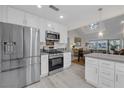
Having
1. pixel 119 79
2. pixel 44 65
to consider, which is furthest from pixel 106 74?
pixel 44 65

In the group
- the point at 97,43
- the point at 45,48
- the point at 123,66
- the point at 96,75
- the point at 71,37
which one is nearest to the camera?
the point at 123,66

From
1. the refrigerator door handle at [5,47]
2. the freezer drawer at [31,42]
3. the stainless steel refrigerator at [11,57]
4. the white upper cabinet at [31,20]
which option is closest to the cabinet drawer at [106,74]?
the freezer drawer at [31,42]

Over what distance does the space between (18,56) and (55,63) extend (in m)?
1.86

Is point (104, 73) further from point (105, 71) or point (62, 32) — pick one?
point (62, 32)

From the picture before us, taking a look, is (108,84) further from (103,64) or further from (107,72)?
(103,64)

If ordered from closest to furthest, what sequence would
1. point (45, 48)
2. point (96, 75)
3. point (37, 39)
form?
1. point (96, 75)
2. point (37, 39)
3. point (45, 48)

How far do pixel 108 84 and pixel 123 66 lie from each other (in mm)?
660

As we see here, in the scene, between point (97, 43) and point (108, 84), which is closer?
point (108, 84)

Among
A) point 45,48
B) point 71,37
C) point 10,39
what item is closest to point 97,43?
point 71,37

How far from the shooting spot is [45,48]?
4.47 meters

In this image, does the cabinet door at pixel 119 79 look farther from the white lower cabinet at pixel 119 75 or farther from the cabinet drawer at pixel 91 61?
the cabinet drawer at pixel 91 61

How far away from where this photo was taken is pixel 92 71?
117 inches

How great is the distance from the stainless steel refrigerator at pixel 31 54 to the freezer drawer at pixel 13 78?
174mm

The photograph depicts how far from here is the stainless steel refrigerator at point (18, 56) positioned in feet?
7.53
